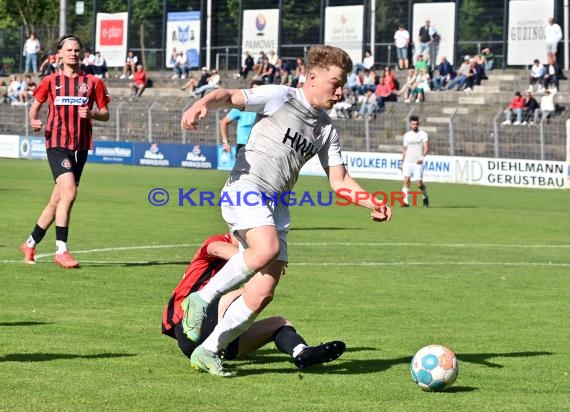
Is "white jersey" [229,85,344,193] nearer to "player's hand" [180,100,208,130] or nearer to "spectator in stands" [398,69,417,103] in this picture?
"player's hand" [180,100,208,130]

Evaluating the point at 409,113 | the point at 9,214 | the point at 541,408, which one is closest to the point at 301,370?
the point at 541,408

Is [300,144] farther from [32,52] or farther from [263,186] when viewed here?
[32,52]

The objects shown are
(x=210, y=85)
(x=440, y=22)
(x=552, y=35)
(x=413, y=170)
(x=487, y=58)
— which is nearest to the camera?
(x=413, y=170)

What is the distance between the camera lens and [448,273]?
14.0 metres

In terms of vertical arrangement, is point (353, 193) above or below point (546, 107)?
below

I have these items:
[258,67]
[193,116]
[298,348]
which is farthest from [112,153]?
[193,116]

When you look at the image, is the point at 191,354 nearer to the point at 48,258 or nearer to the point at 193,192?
the point at 48,258

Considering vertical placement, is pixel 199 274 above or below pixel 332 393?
above

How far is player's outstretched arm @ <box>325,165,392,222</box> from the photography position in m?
7.98

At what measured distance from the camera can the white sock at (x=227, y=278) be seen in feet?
24.4

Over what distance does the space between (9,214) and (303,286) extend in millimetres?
9917

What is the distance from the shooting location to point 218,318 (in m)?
7.95

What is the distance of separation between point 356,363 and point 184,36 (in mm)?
48715

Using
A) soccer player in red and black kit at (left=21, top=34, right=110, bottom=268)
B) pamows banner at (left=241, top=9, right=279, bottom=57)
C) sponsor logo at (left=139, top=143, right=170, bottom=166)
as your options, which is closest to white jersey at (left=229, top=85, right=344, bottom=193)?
soccer player in red and black kit at (left=21, top=34, right=110, bottom=268)
